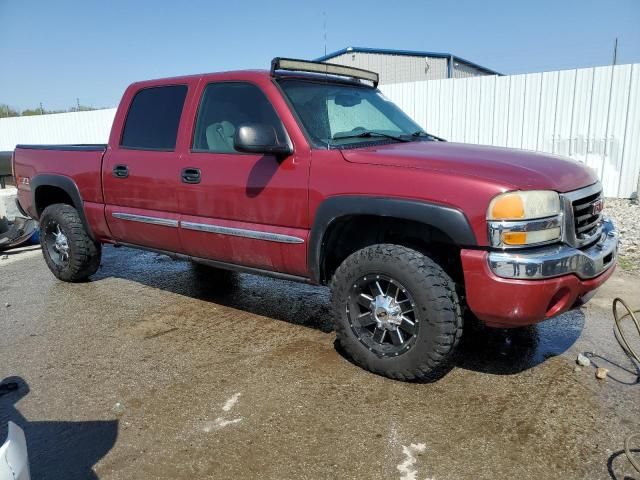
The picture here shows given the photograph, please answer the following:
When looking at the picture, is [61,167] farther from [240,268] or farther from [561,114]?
[561,114]

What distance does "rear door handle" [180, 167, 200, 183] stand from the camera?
3900 mm

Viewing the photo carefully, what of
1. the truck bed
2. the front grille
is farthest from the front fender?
the truck bed

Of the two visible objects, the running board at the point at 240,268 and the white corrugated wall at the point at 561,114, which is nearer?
the running board at the point at 240,268

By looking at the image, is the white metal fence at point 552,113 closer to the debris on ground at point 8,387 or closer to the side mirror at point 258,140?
the side mirror at point 258,140

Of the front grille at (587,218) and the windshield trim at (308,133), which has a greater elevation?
the windshield trim at (308,133)

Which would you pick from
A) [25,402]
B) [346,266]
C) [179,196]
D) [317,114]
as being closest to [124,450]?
[25,402]

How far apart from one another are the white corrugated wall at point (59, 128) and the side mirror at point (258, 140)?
1486 centimetres

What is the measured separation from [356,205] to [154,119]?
2.27 metres

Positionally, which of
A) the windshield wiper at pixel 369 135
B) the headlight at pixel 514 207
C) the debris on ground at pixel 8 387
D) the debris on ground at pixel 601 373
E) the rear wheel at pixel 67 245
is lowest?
the debris on ground at pixel 8 387

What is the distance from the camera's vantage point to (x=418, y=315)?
9.77 feet

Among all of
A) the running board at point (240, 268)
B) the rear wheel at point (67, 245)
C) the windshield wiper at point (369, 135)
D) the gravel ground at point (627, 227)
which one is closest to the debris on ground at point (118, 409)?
the running board at point (240, 268)

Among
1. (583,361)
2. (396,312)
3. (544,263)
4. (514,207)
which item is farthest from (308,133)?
(583,361)

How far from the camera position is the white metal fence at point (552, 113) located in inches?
365

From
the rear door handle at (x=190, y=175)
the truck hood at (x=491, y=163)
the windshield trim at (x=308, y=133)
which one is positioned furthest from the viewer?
the rear door handle at (x=190, y=175)
